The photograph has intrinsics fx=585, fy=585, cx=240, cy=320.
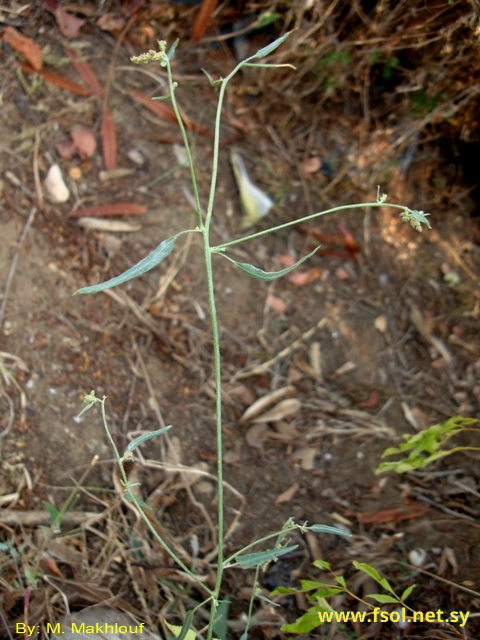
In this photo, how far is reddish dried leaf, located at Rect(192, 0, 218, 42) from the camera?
6.35 ft

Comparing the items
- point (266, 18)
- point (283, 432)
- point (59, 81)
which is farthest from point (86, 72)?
point (283, 432)

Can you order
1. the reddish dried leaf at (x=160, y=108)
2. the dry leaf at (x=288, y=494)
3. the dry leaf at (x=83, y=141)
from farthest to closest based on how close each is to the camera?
the reddish dried leaf at (x=160, y=108) → the dry leaf at (x=83, y=141) → the dry leaf at (x=288, y=494)

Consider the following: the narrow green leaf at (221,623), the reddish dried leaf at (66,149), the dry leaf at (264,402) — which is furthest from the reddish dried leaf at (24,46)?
the narrow green leaf at (221,623)

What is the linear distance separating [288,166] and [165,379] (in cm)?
93

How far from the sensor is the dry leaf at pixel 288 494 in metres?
1.61

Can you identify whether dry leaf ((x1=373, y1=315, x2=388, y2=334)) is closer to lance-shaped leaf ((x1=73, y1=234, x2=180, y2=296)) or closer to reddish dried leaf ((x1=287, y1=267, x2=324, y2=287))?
reddish dried leaf ((x1=287, y1=267, x2=324, y2=287))

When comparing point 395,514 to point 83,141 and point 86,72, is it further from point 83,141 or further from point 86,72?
point 86,72

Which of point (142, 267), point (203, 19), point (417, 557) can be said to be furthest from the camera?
point (203, 19)

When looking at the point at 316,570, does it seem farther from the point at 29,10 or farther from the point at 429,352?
the point at 29,10

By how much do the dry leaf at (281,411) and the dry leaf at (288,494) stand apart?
0.20m

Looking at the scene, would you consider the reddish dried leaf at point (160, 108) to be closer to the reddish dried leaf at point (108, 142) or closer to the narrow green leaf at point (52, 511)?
the reddish dried leaf at point (108, 142)

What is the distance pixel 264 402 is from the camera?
1.76 meters

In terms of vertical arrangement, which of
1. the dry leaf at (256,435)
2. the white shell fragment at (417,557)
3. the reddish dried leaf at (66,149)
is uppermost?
the reddish dried leaf at (66,149)

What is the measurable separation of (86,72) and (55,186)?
1.36 ft
